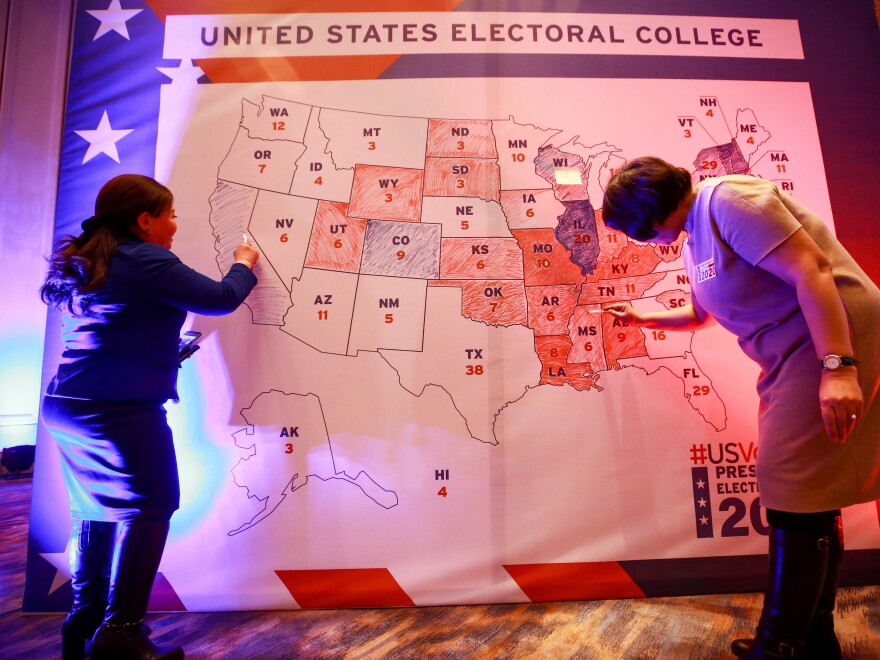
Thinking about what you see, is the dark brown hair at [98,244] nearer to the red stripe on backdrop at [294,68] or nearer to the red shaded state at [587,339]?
the red stripe on backdrop at [294,68]

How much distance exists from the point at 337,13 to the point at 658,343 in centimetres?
175

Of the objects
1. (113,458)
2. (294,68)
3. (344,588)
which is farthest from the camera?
(294,68)

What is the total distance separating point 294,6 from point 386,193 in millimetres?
862

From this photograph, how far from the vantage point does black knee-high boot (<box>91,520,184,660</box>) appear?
1.07 metres

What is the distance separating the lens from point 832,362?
0.93 metres

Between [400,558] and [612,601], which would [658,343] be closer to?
[612,601]

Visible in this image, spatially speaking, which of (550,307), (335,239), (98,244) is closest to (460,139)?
(335,239)

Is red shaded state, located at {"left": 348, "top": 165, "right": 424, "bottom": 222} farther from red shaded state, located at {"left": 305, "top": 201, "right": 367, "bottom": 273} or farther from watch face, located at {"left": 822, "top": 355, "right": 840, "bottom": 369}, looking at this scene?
watch face, located at {"left": 822, "top": 355, "right": 840, "bottom": 369}

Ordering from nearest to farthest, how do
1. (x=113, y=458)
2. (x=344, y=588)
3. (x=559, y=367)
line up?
(x=113, y=458) < (x=344, y=588) < (x=559, y=367)

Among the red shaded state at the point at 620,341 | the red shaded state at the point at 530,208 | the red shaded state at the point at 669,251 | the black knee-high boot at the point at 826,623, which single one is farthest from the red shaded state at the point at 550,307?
the black knee-high boot at the point at 826,623

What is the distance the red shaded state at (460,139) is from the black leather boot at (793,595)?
4.75ft

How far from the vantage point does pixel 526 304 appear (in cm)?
171

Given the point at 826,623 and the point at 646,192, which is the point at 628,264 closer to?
the point at 646,192

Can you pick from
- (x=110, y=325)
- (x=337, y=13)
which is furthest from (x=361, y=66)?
(x=110, y=325)
